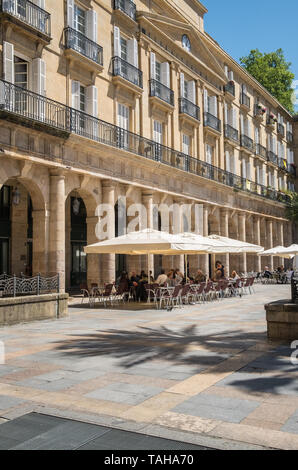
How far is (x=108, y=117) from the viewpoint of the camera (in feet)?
67.2

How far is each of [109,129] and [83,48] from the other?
337 cm

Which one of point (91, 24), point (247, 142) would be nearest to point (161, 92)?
point (91, 24)

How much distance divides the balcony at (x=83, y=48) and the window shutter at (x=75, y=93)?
0.97m

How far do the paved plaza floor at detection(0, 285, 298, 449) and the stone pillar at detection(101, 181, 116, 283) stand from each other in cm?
855

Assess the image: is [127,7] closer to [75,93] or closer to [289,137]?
[75,93]

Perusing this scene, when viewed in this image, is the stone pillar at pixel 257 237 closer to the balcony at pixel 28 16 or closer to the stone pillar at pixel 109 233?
the stone pillar at pixel 109 233

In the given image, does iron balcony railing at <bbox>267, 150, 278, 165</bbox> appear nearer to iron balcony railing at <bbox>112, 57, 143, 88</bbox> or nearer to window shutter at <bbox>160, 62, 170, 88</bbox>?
window shutter at <bbox>160, 62, 170, 88</bbox>

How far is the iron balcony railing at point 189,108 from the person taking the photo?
26.4m

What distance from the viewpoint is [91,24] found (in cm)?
1931

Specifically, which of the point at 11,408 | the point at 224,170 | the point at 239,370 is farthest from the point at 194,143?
the point at 11,408

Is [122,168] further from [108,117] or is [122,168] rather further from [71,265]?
[71,265]

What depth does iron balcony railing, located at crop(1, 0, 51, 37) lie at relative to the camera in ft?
49.6

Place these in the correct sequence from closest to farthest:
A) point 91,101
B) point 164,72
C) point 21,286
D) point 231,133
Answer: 1. point 21,286
2. point 91,101
3. point 164,72
4. point 231,133

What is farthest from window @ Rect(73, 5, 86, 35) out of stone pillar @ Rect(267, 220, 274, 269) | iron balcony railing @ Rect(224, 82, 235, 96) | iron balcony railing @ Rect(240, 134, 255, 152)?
stone pillar @ Rect(267, 220, 274, 269)
